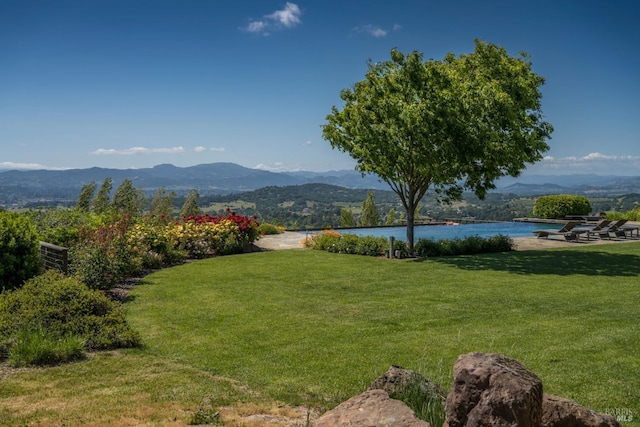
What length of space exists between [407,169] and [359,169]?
174 centimetres

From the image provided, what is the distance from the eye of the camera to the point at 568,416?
3248 mm

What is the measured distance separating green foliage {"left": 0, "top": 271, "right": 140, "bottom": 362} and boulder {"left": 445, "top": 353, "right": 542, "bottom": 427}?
18.0ft

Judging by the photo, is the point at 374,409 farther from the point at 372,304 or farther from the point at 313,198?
the point at 313,198

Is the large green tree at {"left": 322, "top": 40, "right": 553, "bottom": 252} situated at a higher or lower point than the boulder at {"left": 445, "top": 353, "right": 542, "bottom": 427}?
higher

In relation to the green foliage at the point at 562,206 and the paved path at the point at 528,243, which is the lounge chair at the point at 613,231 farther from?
the green foliage at the point at 562,206

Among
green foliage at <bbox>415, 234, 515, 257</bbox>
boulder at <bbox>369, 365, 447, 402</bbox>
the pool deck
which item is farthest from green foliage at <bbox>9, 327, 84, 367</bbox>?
the pool deck

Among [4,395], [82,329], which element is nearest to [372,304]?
[82,329]

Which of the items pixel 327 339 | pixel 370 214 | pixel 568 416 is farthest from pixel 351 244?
pixel 568 416

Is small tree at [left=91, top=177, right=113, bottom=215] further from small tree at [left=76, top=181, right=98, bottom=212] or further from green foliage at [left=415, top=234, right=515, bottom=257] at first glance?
green foliage at [left=415, top=234, right=515, bottom=257]

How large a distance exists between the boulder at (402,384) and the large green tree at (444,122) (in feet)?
37.9

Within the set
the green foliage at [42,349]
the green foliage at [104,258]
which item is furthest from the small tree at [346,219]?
the green foliage at [42,349]

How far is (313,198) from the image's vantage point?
91875 mm

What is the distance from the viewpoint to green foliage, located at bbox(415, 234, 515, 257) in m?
17.3

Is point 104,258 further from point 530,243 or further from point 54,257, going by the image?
point 530,243
